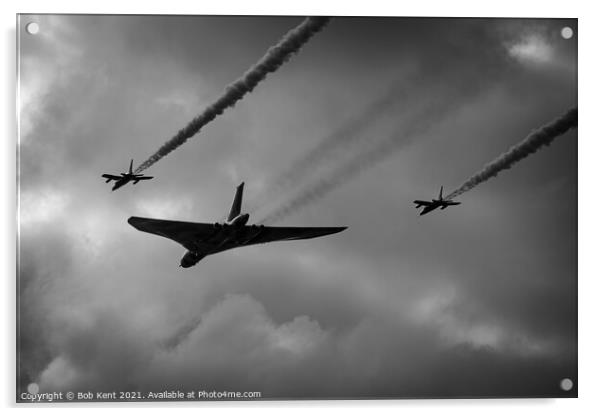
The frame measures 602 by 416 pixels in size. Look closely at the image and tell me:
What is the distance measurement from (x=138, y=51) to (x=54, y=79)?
1.55m

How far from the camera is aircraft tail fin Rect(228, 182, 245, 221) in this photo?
13578mm

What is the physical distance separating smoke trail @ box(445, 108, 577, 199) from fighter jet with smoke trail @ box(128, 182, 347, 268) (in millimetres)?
2552

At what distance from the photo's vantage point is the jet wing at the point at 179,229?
43.1ft

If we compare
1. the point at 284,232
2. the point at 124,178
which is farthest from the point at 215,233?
the point at 124,178

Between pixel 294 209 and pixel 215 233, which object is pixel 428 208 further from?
pixel 215 233

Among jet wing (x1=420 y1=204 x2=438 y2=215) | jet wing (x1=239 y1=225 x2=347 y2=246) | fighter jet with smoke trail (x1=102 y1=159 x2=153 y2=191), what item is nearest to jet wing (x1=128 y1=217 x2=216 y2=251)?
fighter jet with smoke trail (x1=102 y1=159 x2=153 y2=191)

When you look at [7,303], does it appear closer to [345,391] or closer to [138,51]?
[138,51]

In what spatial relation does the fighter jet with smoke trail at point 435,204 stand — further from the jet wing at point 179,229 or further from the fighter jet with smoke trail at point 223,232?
the jet wing at point 179,229

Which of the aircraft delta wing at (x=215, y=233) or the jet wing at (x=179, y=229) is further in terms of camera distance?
the aircraft delta wing at (x=215, y=233)

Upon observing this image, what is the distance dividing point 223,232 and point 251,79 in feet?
9.65

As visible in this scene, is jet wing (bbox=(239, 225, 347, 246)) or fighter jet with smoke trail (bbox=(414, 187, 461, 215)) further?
jet wing (bbox=(239, 225, 347, 246))

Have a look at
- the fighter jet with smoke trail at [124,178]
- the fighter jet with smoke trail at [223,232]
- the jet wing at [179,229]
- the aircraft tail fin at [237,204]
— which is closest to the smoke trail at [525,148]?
the fighter jet with smoke trail at [223,232]

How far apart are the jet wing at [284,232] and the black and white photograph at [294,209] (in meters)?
0.04

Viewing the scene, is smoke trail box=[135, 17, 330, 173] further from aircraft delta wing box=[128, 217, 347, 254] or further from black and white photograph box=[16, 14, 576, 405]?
aircraft delta wing box=[128, 217, 347, 254]
